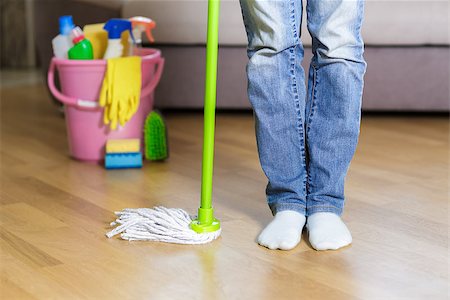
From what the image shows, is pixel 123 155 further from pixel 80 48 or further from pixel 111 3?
pixel 111 3

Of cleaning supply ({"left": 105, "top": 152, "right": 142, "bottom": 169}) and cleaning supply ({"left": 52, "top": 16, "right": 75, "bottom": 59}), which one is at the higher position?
cleaning supply ({"left": 52, "top": 16, "right": 75, "bottom": 59})

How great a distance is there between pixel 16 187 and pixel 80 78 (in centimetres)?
32

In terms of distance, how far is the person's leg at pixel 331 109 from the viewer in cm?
125

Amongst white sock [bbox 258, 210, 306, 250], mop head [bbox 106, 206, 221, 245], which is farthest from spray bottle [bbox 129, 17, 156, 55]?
white sock [bbox 258, 210, 306, 250]

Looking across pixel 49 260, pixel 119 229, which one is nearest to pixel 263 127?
pixel 119 229

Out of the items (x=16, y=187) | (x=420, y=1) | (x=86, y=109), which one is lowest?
(x=16, y=187)

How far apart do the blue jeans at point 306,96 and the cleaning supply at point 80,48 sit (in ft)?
2.21

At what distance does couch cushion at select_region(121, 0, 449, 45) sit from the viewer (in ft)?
7.36

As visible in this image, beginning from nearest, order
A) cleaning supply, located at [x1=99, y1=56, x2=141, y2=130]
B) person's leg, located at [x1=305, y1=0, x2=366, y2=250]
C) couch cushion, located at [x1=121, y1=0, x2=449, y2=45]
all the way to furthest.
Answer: person's leg, located at [x1=305, y1=0, x2=366, y2=250] → cleaning supply, located at [x1=99, y1=56, x2=141, y2=130] → couch cushion, located at [x1=121, y1=0, x2=449, y2=45]

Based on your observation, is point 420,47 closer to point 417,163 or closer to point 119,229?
point 417,163

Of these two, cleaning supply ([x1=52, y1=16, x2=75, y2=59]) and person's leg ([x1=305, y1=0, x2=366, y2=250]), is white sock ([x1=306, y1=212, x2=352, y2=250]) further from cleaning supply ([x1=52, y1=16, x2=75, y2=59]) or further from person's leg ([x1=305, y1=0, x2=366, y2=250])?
cleaning supply ([x1=52, y1=16, x2=75, y2=59])

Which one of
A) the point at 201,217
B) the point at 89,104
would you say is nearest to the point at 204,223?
the point at 201,217

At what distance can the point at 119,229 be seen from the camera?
53.9 inches

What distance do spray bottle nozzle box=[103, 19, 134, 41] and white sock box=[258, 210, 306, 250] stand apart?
2.43ft
